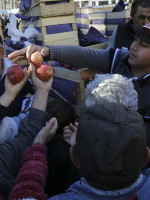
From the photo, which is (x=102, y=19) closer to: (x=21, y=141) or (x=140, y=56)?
(x=140, y=56)

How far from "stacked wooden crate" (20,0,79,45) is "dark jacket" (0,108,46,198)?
91.8 inches

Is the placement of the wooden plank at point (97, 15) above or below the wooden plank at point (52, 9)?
below

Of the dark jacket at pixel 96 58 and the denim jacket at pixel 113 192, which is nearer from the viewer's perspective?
the denim jacket at pixel 113 192

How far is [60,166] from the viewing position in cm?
127

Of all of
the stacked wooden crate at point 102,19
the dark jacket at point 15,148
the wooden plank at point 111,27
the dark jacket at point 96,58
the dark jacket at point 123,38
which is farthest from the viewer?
the wooden plank at point 111,27

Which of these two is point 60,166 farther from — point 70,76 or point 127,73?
point 70,76

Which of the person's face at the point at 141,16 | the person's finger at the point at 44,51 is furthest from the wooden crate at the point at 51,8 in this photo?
the person's finger at the point at 44,51

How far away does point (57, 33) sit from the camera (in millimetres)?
3467

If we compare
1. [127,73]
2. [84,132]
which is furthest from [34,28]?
[84,132]

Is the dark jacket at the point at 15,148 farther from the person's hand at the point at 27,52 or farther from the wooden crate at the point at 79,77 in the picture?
the wooden crate at the point at 79,77

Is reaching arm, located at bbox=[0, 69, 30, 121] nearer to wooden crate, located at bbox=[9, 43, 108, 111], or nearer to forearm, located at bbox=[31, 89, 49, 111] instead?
forearm, located at bbox=[31, 89, 49, 111]

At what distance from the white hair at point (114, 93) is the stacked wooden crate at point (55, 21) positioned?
7.73ft

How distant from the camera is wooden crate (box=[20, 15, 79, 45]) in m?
3.39

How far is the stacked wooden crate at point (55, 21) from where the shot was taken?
11.0ft
